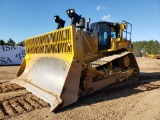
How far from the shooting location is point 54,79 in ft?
18.1

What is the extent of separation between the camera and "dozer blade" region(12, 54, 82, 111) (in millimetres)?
4875

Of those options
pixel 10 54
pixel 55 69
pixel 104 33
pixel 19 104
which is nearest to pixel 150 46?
pixel 10 54

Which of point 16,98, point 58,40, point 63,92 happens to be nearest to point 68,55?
point 58,40

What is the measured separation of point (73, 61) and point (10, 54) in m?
16.6

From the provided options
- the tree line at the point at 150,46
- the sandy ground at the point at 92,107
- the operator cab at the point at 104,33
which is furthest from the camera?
the tree line at the point at 150,46

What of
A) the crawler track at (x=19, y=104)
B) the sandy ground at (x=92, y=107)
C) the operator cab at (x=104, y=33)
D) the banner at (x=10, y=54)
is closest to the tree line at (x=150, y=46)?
the banner at (x=10, y=54)

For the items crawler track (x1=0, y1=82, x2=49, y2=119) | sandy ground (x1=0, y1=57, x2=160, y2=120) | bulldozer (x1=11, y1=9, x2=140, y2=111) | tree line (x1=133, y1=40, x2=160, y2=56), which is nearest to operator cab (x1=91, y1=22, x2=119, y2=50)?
bulldozer (x1=11, y1=9, x2=140, y2=111)

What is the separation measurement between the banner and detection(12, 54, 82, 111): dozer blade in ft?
44.2

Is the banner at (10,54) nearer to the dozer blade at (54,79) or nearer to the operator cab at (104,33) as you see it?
the dozer blade at (54,79)

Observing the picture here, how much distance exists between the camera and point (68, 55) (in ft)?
17.7

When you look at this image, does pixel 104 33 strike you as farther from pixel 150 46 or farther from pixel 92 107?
pixel 150 46

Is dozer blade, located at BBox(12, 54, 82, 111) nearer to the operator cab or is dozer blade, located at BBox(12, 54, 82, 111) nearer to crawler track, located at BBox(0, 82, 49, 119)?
crawler track, located at BBox(0, 82, 49, 119)

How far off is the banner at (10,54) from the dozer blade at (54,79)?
13.5 m

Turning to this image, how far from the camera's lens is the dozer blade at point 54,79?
488 cm
